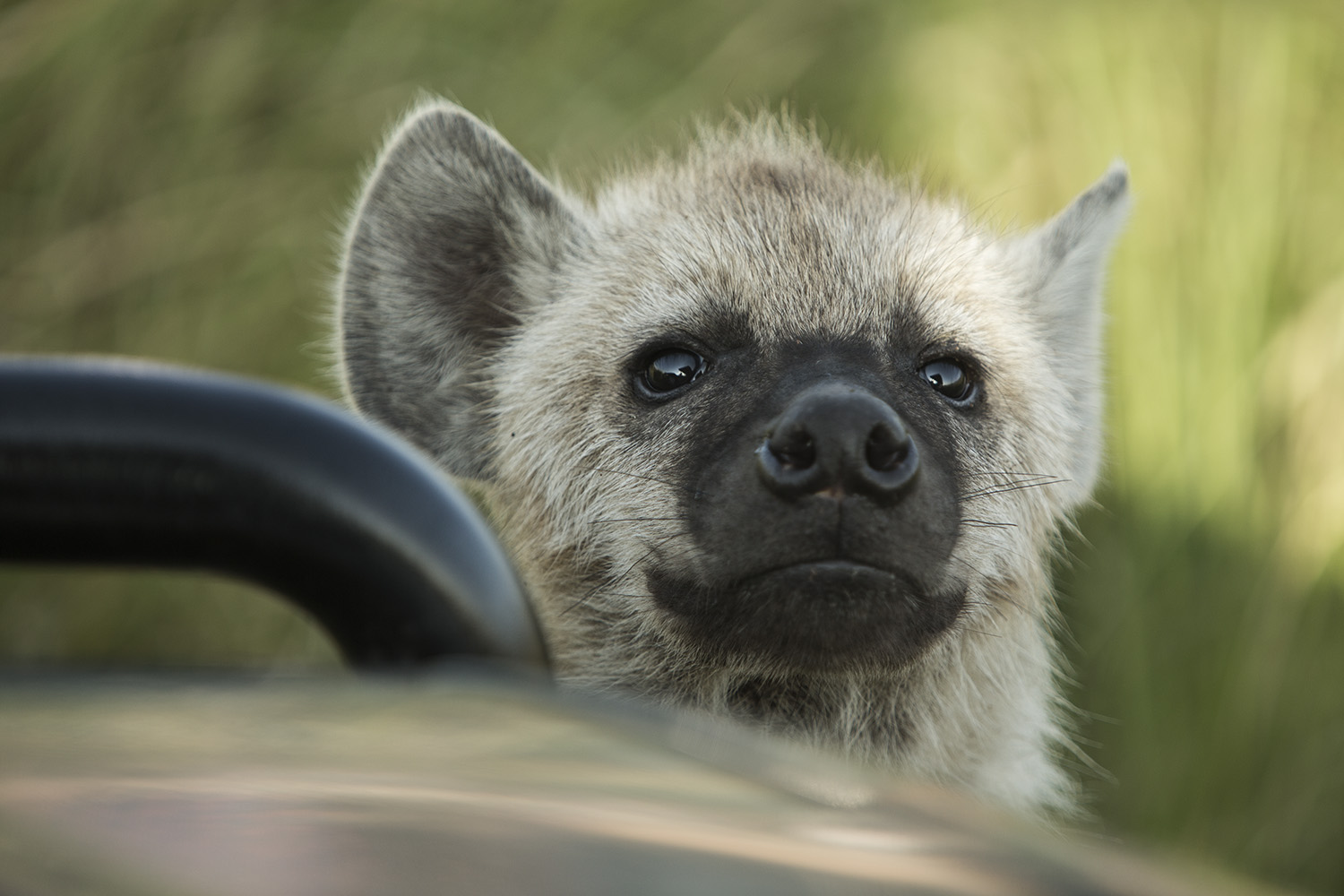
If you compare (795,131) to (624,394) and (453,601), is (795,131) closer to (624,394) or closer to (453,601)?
(624,394)

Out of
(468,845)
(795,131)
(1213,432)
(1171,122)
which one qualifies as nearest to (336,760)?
(468,845)

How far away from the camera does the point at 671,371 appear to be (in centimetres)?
172

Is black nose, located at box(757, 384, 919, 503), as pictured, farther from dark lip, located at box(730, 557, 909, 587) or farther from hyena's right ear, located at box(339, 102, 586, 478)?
hyena's right ear, located at box(339, 102, 586, 478)

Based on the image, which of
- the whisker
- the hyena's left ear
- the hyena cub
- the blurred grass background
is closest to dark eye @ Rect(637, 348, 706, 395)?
the hyena cub

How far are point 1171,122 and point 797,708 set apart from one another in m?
3.34

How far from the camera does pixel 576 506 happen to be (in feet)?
5.78

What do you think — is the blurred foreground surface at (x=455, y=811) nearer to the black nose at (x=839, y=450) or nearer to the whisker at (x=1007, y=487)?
the black nose at (x=839, y=450)

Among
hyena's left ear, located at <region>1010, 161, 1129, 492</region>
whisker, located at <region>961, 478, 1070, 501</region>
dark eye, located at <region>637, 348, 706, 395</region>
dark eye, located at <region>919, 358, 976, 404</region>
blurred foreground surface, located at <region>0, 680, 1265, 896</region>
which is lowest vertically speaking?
blurred foreground surface, located at <region>0, 680, 1265, 896</region>

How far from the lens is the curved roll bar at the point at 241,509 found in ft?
1.62

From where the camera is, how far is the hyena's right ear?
191 centimetres

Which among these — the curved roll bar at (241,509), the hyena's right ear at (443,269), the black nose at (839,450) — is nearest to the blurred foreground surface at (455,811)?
the curved roll bar at (241,509)

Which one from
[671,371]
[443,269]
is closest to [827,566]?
[671,371]

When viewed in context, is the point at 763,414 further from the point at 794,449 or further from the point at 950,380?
the point at 950,380

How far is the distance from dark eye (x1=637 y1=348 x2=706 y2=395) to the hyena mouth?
27cm
